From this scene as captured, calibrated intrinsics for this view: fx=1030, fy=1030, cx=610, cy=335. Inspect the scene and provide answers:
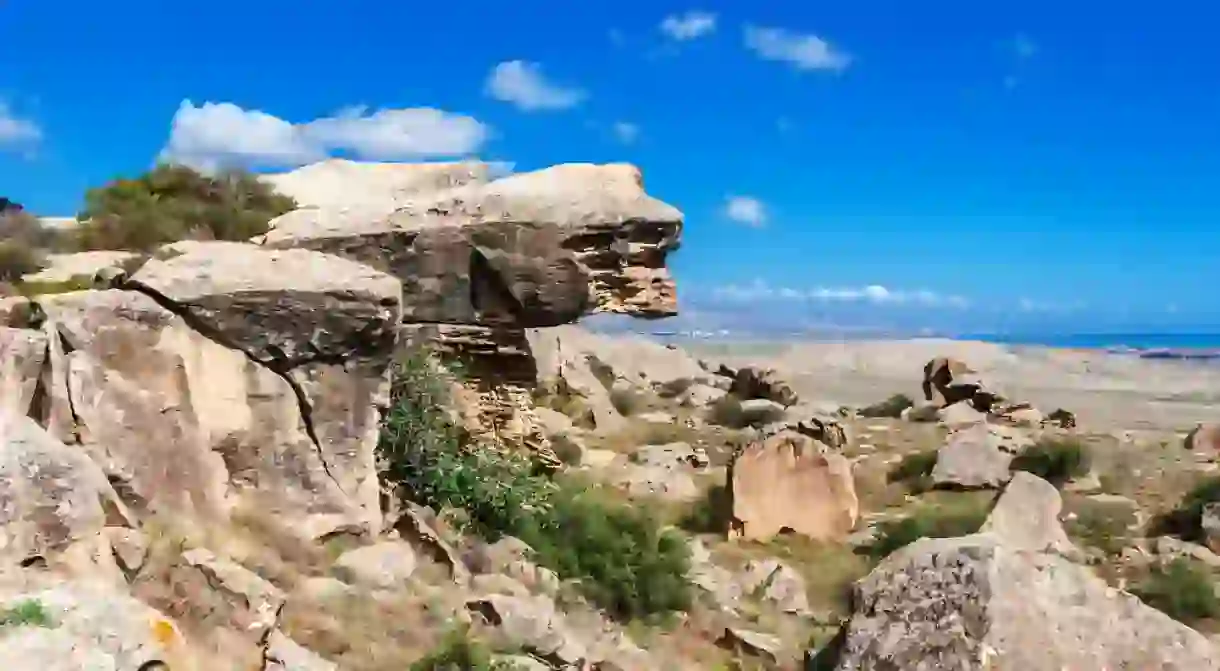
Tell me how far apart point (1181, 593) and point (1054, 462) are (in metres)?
6.14

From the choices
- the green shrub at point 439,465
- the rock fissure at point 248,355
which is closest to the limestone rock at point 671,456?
the green shrub at point 439,465

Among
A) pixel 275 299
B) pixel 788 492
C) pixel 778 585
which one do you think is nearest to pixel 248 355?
pixel 275 299

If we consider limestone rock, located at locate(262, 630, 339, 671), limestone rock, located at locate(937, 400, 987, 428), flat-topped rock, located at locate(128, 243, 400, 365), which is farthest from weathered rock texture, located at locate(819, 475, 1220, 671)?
limestone rock, located at locate(937, 400, 987, 428)

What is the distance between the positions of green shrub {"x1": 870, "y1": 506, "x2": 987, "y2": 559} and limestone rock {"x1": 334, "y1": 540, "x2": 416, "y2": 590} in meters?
6.56

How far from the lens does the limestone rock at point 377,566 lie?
26.1 ft

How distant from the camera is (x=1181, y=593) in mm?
10680

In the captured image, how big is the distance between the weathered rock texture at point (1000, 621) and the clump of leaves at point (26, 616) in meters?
4.41

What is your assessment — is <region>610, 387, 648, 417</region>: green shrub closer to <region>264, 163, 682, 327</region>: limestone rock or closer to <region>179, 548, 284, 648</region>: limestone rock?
<region>264, 163, 682, 327</region>: limestone rock

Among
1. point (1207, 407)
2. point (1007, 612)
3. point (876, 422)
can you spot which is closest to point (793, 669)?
point (1007, 612)

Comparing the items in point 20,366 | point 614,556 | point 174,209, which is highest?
point 174,209

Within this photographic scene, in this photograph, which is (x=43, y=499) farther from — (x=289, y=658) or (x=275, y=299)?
(x=275, y=299)

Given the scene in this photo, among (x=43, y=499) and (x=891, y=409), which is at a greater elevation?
(x=43, y=499)

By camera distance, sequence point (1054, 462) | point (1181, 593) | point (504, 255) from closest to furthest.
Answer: point (1181, 593), point (504, 255), point (1054, 462)

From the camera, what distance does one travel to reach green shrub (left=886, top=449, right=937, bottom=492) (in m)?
16.3
